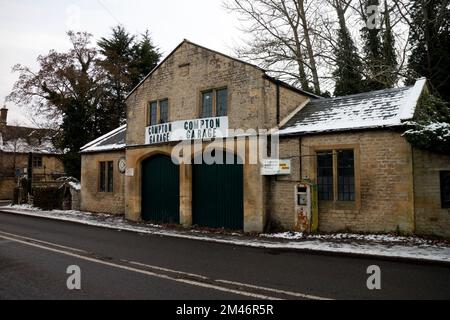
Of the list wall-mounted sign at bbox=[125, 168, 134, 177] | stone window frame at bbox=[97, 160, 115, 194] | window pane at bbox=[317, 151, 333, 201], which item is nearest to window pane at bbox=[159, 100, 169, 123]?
wall-mounted sign at bbox=[125, 168, 134, 177]

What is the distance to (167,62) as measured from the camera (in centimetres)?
1744

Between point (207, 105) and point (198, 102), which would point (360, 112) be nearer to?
point (207, 105)

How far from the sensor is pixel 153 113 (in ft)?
59.2

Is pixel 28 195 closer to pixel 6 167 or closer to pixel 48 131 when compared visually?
pixel 48 131

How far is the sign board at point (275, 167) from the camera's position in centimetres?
1370

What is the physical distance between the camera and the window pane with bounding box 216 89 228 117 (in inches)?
607

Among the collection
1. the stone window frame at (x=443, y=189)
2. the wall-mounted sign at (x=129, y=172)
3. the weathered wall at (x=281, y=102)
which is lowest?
the stone window frame at (x=443, y=189)

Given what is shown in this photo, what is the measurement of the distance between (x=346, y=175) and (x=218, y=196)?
5234mm

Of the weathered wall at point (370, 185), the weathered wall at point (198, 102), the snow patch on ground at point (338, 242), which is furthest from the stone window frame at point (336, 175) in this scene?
the weathered wall at point (198, 102)

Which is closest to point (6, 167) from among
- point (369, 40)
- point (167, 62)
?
point (167, 62)

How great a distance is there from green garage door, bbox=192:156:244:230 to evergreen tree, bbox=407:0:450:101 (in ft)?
41.0

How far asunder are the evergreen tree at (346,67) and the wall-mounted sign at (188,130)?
11.6 metres

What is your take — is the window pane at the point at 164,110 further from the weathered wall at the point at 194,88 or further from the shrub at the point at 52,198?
the shrub at the point at 52,198

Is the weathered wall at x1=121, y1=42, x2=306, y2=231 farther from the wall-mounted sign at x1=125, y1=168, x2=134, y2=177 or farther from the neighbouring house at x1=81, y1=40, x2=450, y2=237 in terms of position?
the wall-mounted sign at x1=125, y1=168, x2=134, y2=177
